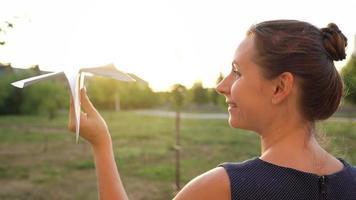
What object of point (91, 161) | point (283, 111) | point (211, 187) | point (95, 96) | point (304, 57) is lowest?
point (95, 96)

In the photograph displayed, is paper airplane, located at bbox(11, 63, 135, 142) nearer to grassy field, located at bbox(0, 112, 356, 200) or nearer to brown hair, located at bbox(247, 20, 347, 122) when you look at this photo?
brown hair, located at bbox(247, 20, 347, 122)

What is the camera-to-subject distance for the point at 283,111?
102cm

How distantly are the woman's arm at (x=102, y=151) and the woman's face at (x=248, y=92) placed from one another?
321 mm

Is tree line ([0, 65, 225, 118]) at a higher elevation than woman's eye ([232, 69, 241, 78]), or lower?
lower

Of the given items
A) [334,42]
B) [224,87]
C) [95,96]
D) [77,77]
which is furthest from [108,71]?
[95,96]

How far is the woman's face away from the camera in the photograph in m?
1.01

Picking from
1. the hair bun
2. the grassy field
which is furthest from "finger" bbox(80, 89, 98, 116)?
the grassy field

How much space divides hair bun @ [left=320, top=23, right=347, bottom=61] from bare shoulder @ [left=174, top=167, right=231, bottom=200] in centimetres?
35

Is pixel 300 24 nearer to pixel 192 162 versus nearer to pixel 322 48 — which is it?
pixel 322 48

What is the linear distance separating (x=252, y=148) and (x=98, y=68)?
12.9m

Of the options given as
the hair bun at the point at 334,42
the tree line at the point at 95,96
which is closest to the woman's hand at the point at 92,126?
the tree line at the point at 95,96

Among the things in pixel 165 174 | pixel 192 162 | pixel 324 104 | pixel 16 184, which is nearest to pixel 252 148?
pixel 192 162

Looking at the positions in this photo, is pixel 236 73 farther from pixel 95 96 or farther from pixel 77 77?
pixel 95 96

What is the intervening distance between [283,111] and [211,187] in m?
0.23
